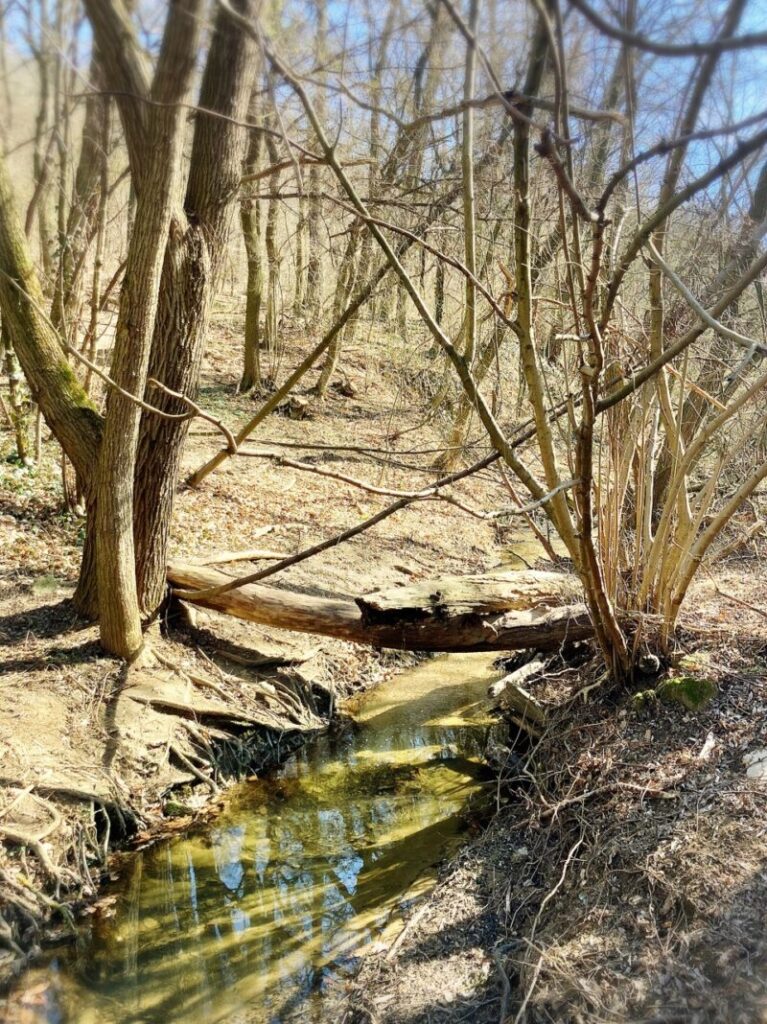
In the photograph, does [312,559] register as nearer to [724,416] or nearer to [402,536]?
[402,536]

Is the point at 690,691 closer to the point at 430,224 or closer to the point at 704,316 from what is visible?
the point at 704,316

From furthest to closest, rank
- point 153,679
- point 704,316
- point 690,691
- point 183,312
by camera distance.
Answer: point 153,679
point 183,312
point 690,691
point 704,316

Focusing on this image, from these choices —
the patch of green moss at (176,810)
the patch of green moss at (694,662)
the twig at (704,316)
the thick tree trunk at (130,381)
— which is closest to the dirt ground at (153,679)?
the patch of green moss at (176,810)

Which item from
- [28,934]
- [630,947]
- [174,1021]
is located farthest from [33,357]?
[630,947]

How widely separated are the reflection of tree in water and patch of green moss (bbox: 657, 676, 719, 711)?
175 centimetres

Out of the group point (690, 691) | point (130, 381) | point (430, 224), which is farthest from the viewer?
point (430, 224)

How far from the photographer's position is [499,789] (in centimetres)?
524

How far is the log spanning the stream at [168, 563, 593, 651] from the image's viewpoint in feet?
19.9

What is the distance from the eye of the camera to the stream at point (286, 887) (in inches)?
159

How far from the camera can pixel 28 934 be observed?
167 inches

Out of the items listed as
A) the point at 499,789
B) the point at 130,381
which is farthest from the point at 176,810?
the point at 130,381

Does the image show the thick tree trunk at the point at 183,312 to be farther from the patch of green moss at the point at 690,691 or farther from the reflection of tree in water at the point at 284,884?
the patch of green moss at the point at 690,691

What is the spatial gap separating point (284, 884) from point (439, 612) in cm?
218

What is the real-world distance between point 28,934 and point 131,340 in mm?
3594
